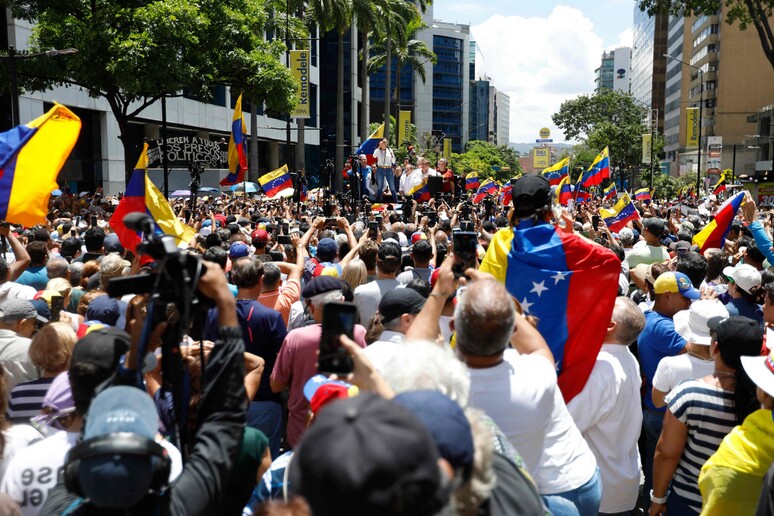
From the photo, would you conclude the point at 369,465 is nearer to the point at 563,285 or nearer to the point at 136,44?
the point at 563,285

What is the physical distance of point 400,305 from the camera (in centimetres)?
461

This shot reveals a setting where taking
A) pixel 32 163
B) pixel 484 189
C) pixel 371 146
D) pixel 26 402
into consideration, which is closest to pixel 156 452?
pixel 26 402

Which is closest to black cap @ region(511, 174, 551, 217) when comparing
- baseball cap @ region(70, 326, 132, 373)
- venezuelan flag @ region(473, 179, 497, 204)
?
baseball cap @ region(70, 326, 132, 373)

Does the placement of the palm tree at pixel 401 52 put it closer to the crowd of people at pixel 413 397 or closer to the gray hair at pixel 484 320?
the crowd of people at pixel 413 397

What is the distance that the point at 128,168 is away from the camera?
1058 inches

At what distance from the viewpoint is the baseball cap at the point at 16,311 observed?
5062 mm

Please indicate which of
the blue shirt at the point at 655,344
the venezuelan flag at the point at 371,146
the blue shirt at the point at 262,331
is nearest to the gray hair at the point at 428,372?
the blue shirt at the point at 262,331

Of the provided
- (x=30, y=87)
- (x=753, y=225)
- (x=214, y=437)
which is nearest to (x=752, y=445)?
(x=214, y=437)

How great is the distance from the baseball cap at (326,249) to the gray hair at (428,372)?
5.39 m

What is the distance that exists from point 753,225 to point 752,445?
5335 mm

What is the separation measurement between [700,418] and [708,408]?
66 millimetres

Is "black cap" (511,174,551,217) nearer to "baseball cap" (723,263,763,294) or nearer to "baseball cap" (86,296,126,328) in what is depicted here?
"baseball cap" (723,263,763,294)

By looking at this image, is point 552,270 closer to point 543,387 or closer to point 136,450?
point 543,387

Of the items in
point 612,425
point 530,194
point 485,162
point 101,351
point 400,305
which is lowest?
point 612,425
